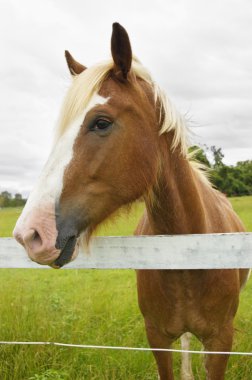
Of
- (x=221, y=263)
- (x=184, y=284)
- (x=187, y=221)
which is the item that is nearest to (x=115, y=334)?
(x=184, y=284)

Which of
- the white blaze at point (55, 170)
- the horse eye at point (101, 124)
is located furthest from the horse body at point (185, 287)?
the white blaze at point (55, 170)

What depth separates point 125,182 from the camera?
2406 millimetres

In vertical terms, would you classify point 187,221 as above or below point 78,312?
above

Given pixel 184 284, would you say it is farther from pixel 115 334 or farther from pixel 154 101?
pixel 115 334

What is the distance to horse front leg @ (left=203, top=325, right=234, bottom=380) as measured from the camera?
316 cm

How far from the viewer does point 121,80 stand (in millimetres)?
2490

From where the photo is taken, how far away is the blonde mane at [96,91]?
2344 mm

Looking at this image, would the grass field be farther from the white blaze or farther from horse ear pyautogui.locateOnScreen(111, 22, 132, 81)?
horse ear pyautogui.locateOnScreen(111, 22, 132, 81)

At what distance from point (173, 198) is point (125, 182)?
0.50 meters

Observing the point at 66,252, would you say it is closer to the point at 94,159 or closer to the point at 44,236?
the point at 44,236

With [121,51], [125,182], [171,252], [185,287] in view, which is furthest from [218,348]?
[121,51]

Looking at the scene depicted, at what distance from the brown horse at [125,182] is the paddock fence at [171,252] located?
0.82 feet

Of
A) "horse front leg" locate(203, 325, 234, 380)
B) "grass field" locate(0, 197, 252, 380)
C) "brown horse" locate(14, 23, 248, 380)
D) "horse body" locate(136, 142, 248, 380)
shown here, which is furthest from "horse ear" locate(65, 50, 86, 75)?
"horse front leg" locate(203, 325, 234, 380)

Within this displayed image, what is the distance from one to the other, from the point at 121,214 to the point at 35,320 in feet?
8.26
